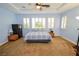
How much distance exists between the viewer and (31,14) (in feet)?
24.8

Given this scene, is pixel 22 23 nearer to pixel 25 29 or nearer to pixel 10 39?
pixel 25 29

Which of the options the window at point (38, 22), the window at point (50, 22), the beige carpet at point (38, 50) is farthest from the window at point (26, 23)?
the beige carpet at point (38, 50)

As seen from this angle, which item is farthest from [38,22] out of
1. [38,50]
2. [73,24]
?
[38,50]

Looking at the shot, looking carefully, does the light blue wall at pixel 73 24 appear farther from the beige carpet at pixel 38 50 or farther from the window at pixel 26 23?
the window at pixel 26 23

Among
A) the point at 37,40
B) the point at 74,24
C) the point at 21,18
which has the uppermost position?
the point at 21,18

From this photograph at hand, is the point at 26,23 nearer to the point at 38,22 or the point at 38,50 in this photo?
the point at 38,22

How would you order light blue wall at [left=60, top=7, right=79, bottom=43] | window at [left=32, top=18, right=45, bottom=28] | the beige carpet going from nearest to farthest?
the beige carpet → light blue wall at [left=60, top=7, right=79, bottom=43] → window at [left=32, top=18, right=45, bottom=28]

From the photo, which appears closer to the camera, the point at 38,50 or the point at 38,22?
the point at 38,50

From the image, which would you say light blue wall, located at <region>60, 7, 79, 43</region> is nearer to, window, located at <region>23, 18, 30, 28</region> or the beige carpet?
the beige carpet

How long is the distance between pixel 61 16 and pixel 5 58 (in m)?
7.08

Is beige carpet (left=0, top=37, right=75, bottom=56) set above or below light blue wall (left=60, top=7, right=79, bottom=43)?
below

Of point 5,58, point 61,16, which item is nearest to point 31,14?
point 61,16

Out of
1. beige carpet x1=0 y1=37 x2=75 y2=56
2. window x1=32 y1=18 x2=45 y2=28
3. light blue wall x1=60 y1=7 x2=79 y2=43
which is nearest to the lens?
beige carpet x1=0 y1=37 x2=75 y2=56

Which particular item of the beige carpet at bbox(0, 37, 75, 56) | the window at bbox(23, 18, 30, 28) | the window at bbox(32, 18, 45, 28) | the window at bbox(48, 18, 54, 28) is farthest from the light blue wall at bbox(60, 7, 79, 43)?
the window at bbox(23, 18, 30, 28)
